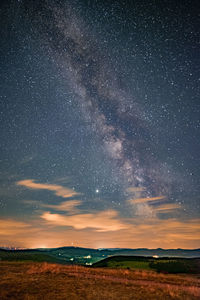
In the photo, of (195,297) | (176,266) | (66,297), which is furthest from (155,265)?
(66,297)

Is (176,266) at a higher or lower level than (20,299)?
lower

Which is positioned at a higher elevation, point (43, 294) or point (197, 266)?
point (43, 294)

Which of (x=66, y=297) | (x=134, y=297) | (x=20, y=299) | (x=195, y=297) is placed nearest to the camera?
(x=20, y=299)

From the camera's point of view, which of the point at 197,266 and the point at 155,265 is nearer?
the point at 155,265

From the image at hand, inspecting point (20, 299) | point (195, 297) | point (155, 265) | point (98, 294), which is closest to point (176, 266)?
point (155, 265)

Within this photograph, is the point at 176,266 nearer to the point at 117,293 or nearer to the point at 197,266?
the point at 197,266

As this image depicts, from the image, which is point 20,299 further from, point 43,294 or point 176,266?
point 176,266

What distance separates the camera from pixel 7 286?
55.6 feet

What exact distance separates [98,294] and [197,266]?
167 feet

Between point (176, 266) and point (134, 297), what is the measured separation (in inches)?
1732

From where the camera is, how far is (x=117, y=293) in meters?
16.9

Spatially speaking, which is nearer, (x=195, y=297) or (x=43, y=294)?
(x=43, y=294)

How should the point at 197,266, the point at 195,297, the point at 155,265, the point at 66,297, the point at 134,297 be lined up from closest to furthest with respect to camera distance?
the point at 66,297 → the point at 134,297 → the point at 195,297 → the point at 155,265 → the point at 197,266

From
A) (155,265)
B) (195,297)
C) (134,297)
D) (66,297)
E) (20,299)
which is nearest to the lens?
(20,299)
